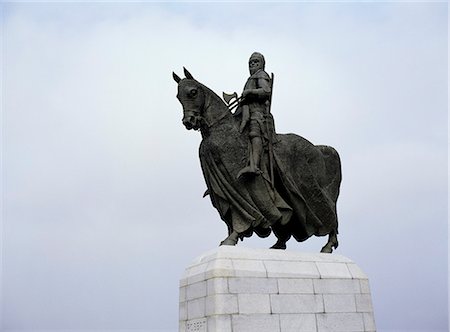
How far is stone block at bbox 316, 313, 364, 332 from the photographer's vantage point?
1066cm

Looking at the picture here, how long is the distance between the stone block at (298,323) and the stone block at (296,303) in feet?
0.31

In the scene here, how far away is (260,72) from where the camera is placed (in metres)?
→ 12.4

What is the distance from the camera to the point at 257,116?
12.0 m

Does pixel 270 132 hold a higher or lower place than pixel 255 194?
higher

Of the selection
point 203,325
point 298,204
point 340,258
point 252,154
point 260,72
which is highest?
point 260,72

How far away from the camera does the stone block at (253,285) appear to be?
1009 cm

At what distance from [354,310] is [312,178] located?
3000 millimetres

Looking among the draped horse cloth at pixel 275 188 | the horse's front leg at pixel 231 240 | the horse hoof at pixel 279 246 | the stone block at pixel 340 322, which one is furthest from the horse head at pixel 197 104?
the stone block at pixel 340 322

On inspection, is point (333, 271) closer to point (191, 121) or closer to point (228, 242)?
point (228, 242)

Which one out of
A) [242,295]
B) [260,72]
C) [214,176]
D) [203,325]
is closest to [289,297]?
[242,295]

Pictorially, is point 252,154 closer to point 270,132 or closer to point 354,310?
point 270,132

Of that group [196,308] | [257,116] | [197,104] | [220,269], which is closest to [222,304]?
[220,269]

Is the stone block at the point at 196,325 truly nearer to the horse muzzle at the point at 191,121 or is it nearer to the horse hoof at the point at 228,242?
the horse hoof at the point at 228,242

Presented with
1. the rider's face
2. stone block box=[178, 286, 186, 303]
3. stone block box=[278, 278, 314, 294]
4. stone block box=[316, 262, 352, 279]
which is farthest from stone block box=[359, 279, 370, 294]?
the rider's face
